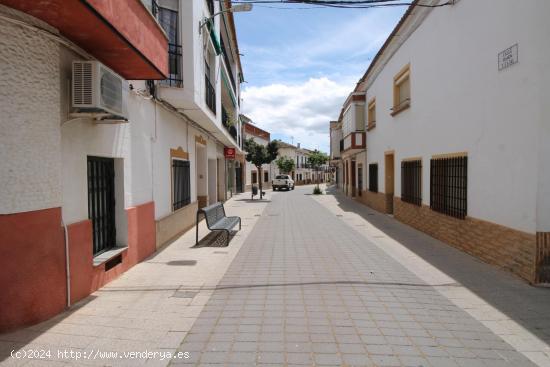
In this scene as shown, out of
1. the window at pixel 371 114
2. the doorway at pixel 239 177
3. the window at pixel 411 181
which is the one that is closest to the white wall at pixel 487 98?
the window at pixel 411 181

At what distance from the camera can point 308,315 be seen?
3.97 metres

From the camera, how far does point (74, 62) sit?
159 inches

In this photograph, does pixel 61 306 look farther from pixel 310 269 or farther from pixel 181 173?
pixel 181 173

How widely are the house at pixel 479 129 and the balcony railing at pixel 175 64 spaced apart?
6.04 meters

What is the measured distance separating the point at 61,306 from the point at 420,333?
3975 mm

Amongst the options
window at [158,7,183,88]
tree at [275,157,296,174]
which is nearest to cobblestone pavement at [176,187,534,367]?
window at [158,7,183,88]

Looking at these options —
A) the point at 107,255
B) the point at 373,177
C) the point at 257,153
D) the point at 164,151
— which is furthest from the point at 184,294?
the point at 257,153

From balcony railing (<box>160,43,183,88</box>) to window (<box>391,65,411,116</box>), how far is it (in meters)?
6.77

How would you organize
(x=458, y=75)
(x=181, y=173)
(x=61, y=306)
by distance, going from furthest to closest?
(x=181, y=173) → (x=458, y=75) → (x=61, y=306)

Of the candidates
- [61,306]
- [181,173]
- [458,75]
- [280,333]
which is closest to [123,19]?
[61,306]

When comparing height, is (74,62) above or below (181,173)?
above

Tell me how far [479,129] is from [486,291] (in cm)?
309

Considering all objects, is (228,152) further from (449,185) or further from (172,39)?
(449,185)

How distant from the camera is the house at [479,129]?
16.2ft
